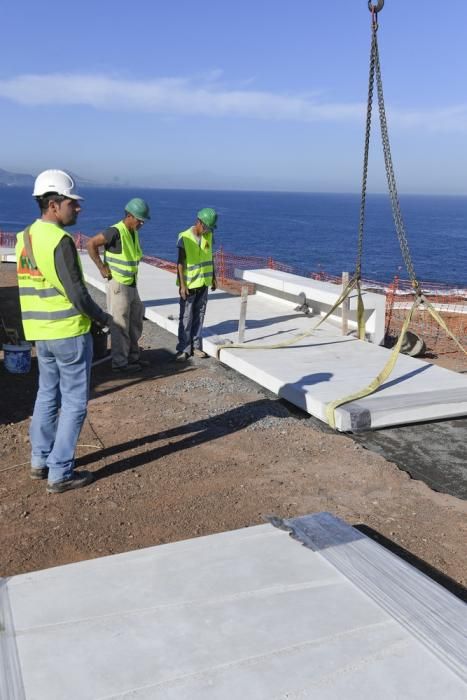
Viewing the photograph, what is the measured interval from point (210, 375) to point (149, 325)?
364 centimetres

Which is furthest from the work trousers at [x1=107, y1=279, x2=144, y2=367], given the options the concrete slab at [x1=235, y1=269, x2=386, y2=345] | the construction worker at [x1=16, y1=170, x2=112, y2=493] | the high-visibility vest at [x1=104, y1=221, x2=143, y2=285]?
the concrete slab at [x1=235, y1=269, x2=386, y2=345]

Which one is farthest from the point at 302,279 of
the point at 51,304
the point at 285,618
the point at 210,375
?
the point at 285,618

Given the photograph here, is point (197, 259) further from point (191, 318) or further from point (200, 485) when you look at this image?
point (200, 485)

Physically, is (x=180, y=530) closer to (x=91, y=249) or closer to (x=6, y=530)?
(x=6, y=530)

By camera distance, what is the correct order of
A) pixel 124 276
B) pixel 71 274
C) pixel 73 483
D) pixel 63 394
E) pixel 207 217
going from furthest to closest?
pixel 207 217 → pixel 124 276 → pixel 73 483 → pixel 63 394 → pixel 71 274

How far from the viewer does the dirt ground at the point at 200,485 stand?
4.24m

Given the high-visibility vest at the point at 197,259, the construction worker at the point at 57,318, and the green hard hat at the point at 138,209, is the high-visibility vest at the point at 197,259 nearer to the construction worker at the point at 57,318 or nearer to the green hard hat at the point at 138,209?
the green hard hat at the point at 138,209

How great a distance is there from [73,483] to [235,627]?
2350mm

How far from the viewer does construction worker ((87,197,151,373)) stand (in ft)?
26.0

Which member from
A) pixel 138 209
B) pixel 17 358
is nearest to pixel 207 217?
pixel 138 209

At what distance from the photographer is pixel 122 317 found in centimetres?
819

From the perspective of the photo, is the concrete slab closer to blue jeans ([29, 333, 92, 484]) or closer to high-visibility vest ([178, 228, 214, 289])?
high-visibility vest ([178, 228, 214, 289])

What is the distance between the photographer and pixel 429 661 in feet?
8.83

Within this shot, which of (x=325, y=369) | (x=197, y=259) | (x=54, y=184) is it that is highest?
(x=54, y=184)
